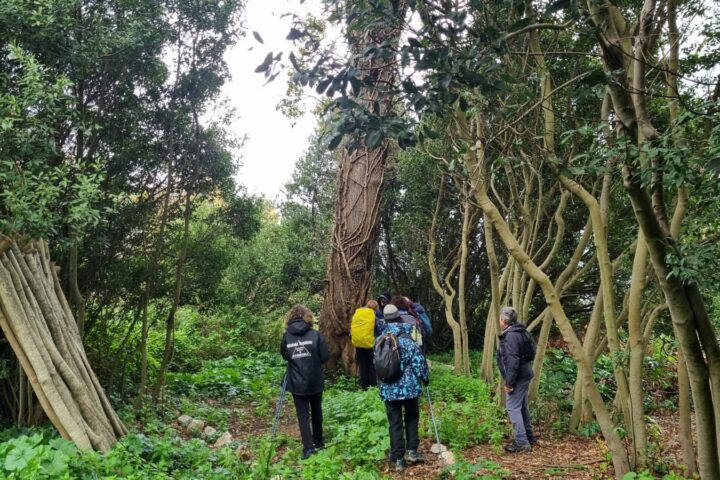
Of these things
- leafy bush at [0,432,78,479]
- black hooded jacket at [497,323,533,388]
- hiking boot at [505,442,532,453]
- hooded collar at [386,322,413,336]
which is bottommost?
hiking boot at [505,442,532,453]

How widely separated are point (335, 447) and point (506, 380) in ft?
6.97

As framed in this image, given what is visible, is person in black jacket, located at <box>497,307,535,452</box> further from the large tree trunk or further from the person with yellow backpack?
the large tree trunk

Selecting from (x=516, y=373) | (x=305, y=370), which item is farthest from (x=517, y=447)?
(x=305, y=370)

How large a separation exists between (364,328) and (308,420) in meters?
2.84

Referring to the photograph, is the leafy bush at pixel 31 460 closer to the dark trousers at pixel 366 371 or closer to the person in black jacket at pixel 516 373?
the person in black jacket at pixel 516 373

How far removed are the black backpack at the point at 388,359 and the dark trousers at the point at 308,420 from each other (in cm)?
102

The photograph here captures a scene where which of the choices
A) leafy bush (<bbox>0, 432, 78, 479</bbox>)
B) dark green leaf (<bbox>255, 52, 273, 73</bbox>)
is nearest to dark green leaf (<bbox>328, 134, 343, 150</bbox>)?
dark green leaf (<bbox>255, 52, 273, 73</bbox>)

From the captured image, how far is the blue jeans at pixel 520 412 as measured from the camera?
6.06 m

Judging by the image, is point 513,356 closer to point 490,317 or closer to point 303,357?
point 303,357

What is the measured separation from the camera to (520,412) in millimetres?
6105

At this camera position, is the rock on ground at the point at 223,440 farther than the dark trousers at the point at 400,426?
Yes

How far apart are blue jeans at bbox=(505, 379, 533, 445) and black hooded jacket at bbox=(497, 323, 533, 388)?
0.30ft

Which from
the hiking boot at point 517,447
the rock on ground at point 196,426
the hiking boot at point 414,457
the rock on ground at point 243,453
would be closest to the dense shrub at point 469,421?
the hiking boot at point 517,447

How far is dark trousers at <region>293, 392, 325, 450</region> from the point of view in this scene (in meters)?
5.76
